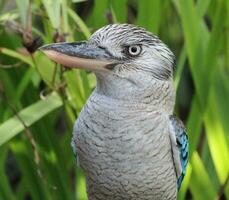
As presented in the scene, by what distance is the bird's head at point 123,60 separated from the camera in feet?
6.75

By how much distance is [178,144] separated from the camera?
7.62 ft

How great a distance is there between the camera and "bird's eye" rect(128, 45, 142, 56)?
2121 mm

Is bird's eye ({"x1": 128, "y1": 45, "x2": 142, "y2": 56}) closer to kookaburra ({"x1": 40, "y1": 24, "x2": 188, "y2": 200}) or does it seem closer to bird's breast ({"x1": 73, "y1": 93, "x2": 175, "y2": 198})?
kookaburra ({"x1": 40, "y1": 24, "x2": 188, "y2": 200})

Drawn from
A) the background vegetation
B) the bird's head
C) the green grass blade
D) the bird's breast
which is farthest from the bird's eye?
the green grass blade

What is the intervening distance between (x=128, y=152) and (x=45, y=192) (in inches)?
31.7

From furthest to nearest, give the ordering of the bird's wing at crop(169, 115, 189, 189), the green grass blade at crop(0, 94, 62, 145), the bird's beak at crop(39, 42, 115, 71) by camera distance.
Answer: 1. the green grass blade at crop(0, 94, 62, 145)
2. the bird's wing at crop(169, 115, 189, 189)
3. the bird's beak at crop(39, 42, 115, 71)

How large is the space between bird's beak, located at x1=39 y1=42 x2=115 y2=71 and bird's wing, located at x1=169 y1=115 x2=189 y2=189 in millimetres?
309

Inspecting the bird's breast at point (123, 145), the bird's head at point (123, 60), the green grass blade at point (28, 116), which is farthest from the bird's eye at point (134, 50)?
the green grass blade at point (28, 116)

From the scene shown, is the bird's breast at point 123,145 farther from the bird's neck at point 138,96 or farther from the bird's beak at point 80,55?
the bird's beak at point 80,55

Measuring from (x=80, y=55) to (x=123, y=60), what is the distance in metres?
0.12

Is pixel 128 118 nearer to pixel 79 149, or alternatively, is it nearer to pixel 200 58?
pixel 79 149

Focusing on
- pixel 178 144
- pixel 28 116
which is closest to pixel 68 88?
pixel 28 116

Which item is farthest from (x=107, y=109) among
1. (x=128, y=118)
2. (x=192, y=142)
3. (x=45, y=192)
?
(x=45, y=192)

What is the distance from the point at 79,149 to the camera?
7.53 feet
